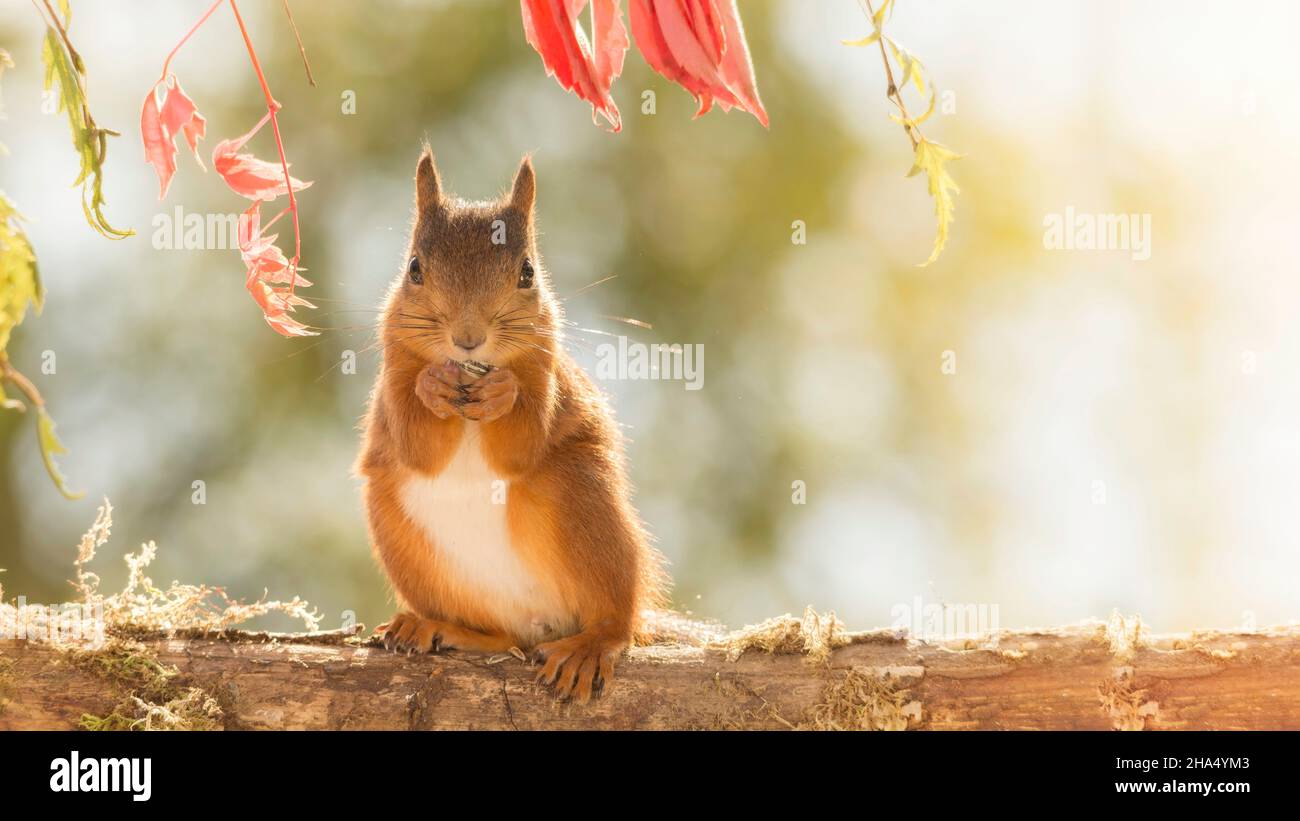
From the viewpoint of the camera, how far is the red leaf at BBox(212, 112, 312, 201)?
145cm

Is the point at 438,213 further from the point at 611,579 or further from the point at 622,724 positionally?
the point at 622,724

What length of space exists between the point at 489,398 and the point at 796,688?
99 cm

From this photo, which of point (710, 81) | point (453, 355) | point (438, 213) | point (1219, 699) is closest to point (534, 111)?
point (438, 213)

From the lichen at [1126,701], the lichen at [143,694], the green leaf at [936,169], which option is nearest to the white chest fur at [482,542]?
the lichen at [143,694]

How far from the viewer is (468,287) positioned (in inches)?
120

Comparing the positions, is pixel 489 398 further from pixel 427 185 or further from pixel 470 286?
pixel 427 185

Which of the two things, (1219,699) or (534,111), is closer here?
(1219,699)

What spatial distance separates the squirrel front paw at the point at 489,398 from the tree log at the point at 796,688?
0.62 m

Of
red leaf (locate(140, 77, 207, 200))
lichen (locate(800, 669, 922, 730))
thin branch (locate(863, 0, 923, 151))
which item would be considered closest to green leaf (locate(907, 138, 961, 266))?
thin branch (locate(863, 0, 923, 151))

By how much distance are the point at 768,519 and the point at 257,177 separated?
414 cm

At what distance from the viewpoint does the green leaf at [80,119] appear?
1.25 metres

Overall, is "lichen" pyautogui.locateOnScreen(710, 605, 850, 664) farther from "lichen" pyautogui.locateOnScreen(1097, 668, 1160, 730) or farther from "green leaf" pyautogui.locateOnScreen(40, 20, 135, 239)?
"green leaf" pyautogui.locateOnScreen(40, 20, 135, 239)

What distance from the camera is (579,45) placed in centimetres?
114
